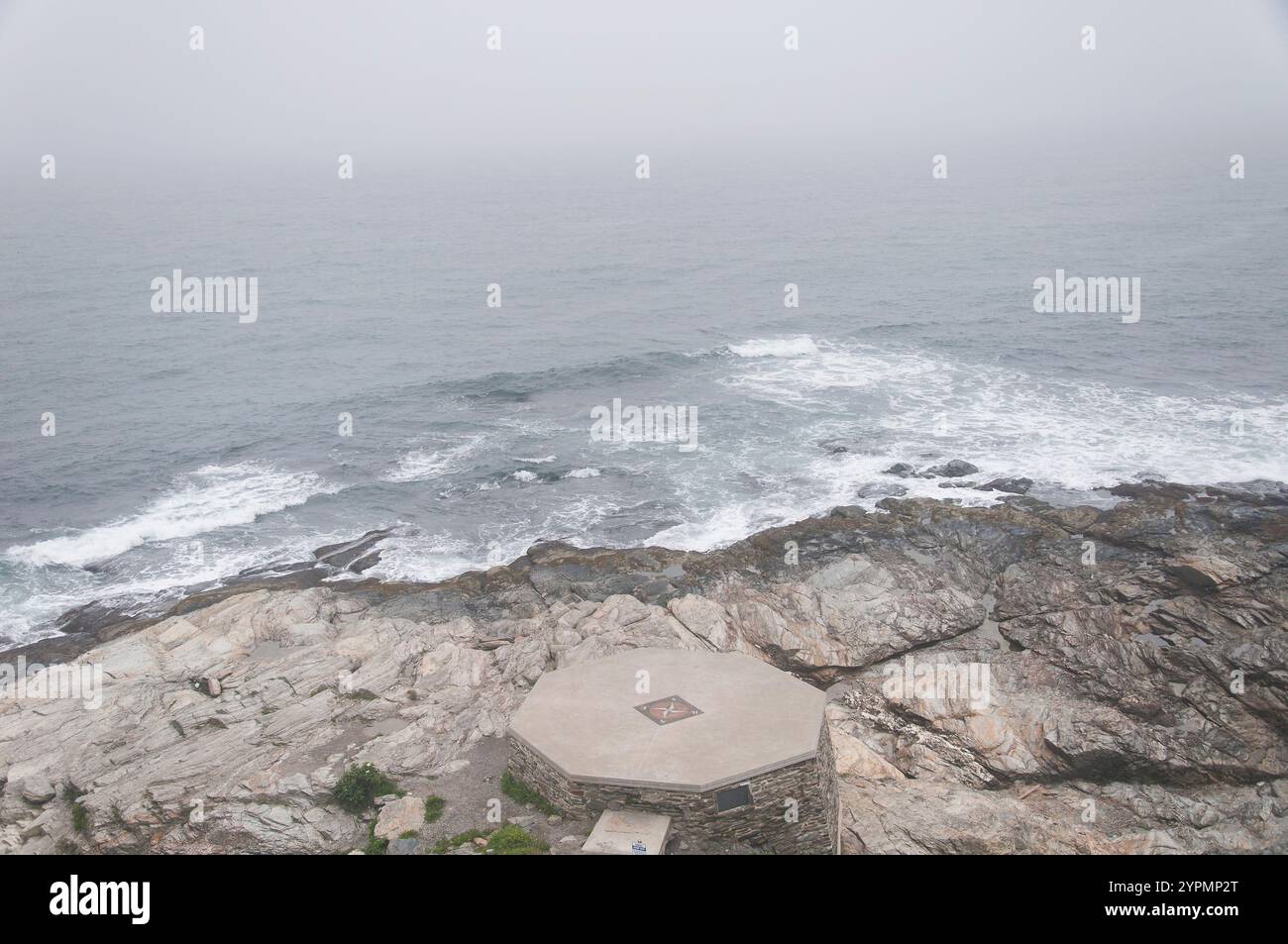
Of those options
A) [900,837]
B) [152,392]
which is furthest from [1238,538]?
[152,392]

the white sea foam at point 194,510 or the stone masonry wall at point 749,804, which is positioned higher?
the white sea foam at point 194,510

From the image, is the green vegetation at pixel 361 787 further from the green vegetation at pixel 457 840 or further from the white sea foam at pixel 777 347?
the white sea foam at pixel 777 347

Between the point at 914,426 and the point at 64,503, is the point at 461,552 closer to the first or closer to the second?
the point at 64,503

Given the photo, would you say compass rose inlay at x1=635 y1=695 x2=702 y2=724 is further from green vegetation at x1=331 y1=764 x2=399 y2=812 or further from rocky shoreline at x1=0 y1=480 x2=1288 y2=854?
green vegetation at x1=331 y1=764 x2=399 y2=812

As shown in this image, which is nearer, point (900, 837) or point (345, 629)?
point (900, 837)

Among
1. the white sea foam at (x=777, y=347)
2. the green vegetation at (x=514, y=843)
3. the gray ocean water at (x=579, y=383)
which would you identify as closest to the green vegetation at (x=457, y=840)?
the green vegetation at (x=514, y=843)

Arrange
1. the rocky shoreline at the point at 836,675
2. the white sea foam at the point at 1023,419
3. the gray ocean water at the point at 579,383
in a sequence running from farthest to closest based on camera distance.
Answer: the white sea foam at the point at 1023,419, the gray ocean water at the point at 579,383, the rocky shoreline at the point at 836,675

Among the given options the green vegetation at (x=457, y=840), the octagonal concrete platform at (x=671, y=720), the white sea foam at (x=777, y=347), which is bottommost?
the green vegetation at (x=457, y=840)
